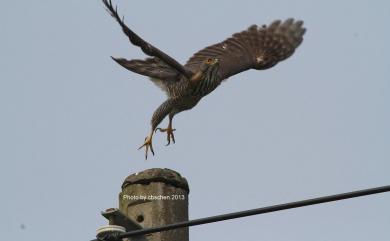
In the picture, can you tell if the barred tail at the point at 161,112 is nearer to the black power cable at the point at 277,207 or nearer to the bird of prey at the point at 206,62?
the bird of prey at the point at 206,62

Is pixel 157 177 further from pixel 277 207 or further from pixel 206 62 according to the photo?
pixel 206 62

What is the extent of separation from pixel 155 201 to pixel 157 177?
158 mm

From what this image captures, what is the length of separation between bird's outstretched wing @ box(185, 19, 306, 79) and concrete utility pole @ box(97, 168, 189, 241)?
4.72 metres

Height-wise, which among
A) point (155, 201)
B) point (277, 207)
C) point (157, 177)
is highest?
point (157, 177)

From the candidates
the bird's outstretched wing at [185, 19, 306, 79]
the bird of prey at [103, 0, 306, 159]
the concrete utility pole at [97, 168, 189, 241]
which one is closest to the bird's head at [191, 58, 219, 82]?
the bird of prey at [103, 0, 306, 159]

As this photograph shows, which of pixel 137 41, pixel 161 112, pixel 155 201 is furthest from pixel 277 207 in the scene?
pixel 161 112

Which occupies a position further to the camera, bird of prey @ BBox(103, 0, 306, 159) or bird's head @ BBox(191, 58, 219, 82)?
bird's head @ BBox(191, 58, 219, 82)

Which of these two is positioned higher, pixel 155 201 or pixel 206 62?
pixel 206 62

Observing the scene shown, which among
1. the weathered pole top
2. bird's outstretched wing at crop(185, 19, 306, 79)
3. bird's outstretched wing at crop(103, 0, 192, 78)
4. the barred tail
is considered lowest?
the weathered pole top

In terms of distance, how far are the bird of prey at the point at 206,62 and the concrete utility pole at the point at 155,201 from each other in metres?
2.54

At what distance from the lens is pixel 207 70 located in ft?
28.2

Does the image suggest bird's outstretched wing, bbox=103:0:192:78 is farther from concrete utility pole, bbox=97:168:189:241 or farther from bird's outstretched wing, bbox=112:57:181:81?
concrete utility pole, bbox=97:168:189:241

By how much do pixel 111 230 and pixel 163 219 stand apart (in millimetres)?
394

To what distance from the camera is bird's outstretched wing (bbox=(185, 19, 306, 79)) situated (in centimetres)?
980
